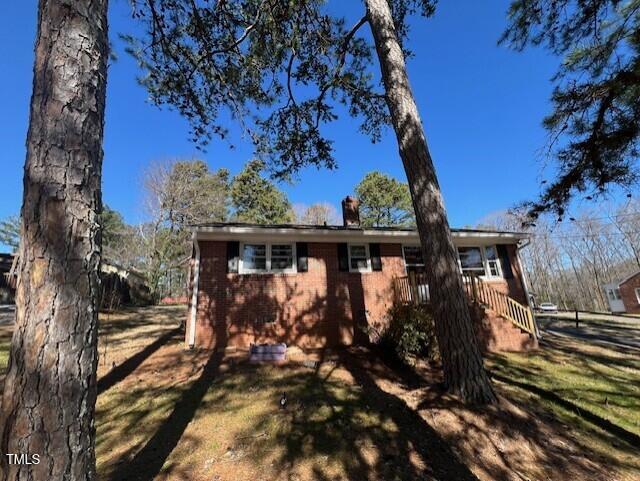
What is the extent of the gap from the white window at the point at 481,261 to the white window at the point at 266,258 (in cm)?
658

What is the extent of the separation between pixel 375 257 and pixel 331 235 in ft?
5.66

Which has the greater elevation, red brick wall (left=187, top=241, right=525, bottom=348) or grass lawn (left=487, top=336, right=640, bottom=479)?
red brick wall (left=187, top=241, right=525, bottom=348)

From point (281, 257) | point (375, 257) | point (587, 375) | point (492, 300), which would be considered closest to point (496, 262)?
point (492, 300)

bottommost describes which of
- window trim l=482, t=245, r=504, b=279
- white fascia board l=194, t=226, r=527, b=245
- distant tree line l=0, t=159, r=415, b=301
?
window trim l=482, t=245, r=504, b=279

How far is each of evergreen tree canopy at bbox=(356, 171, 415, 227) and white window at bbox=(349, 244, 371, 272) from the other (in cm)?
1275

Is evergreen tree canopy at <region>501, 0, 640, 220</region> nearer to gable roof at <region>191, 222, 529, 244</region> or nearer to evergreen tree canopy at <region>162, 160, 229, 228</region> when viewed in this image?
gable roof at <region>191, 222, 529, 244</region>

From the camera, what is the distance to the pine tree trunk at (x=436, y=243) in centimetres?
444

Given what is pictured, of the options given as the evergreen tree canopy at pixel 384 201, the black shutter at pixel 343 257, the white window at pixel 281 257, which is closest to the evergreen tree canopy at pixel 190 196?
the evergreen tree canopy at pixel 384 201

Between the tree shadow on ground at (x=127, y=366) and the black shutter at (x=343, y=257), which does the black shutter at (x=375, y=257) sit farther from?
the tree shadow on ground at (x=127, y=366)

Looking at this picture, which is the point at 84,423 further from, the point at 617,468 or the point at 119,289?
the point at 119,289

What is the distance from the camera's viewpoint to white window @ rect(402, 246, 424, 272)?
10.8 metres

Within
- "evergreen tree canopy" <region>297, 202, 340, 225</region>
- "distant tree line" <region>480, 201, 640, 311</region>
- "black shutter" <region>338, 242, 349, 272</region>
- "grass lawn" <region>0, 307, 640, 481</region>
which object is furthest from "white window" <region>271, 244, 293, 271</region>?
"distant tree line" <region>480, 201, 640, 311</region>

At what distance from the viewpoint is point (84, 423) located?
154 cm

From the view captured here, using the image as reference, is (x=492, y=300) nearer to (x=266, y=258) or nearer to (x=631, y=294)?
(x=266, y=258)
